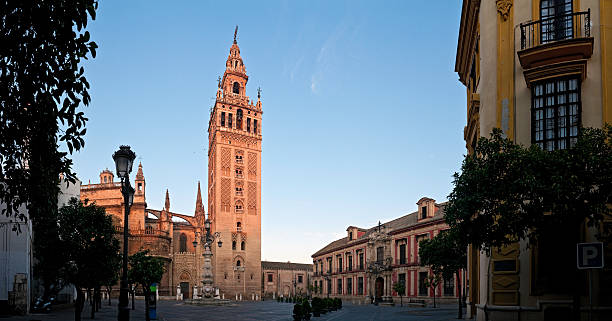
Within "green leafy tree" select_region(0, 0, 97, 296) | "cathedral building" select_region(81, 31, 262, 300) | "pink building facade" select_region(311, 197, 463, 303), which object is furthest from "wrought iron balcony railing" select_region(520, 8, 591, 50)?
"cathedral building" select_region(81, 31, 262, 300)

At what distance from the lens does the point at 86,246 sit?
1975 cm

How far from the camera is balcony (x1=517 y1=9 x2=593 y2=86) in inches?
504

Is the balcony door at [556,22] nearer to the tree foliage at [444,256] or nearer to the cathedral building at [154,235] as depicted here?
the tree foliage at [444,256]

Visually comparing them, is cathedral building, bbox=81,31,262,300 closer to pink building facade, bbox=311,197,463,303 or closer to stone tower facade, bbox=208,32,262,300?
stone tower facade, bbox=208,32,262,300

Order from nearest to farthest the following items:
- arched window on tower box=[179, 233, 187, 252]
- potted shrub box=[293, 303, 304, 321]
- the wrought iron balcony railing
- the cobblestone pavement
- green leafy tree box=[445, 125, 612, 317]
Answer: green leafy tree box=[445, 125, 612, 317], the wrought iron balcony railing, potted shrub box=[293, 303, 304, 321], the cobblestone pavement, arched window on tower box=[179, 233, 187, 252]

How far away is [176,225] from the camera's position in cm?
8112

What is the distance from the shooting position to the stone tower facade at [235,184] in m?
72.9

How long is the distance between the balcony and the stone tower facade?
6260cm

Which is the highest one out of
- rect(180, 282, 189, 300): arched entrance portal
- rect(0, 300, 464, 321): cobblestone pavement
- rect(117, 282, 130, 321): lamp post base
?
rect(117, 282, 130, 321): lamp post base

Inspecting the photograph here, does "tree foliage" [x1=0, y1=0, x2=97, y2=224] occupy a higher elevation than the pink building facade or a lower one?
higher

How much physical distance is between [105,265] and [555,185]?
623 inches

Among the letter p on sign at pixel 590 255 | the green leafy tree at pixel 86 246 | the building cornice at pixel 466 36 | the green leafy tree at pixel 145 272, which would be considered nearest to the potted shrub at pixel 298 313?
the green leafy tree at pixel 145 272

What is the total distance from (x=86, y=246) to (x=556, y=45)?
53.9ft

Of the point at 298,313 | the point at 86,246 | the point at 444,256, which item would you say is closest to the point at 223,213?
the point at 444,256
